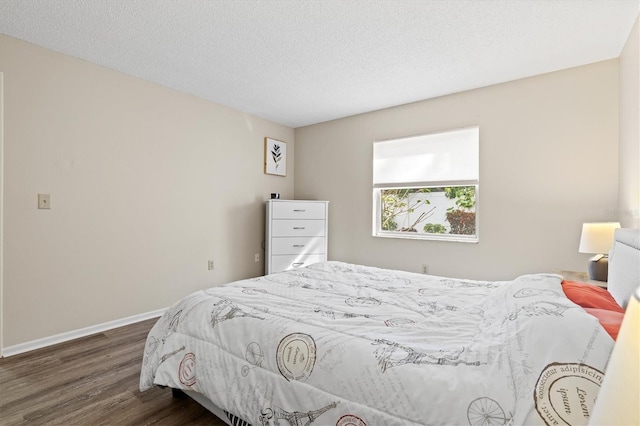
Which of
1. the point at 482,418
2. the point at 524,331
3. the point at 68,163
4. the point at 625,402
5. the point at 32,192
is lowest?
the point at 482,418

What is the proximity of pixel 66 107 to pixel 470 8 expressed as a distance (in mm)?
3249

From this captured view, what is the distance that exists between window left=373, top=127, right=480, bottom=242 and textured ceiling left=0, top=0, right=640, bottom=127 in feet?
2.15

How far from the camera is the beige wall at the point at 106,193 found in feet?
7.95

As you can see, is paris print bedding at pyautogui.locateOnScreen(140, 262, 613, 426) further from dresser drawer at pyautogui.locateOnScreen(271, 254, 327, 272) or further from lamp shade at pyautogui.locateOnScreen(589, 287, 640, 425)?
dresser drawer at pyautogui.locateOnScreen(271, 254, 327, 272)

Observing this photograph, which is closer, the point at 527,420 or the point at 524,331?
the point at 527,420

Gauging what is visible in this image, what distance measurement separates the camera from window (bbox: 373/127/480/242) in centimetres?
344

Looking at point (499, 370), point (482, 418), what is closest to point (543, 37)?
point (499, 370)

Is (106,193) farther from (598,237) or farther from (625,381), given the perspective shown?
(598,237)

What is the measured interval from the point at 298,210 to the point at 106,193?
2.12 metres

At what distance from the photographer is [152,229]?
10.6 feet

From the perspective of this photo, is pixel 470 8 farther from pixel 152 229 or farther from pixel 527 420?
pixel 152 229

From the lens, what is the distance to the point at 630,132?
88.9 inches

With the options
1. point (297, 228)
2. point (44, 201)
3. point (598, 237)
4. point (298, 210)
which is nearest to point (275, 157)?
point (298, 210)

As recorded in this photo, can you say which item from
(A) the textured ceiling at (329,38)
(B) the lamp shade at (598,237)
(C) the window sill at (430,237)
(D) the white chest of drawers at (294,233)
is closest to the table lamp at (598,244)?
(B) the lamp shade at (598,237)
